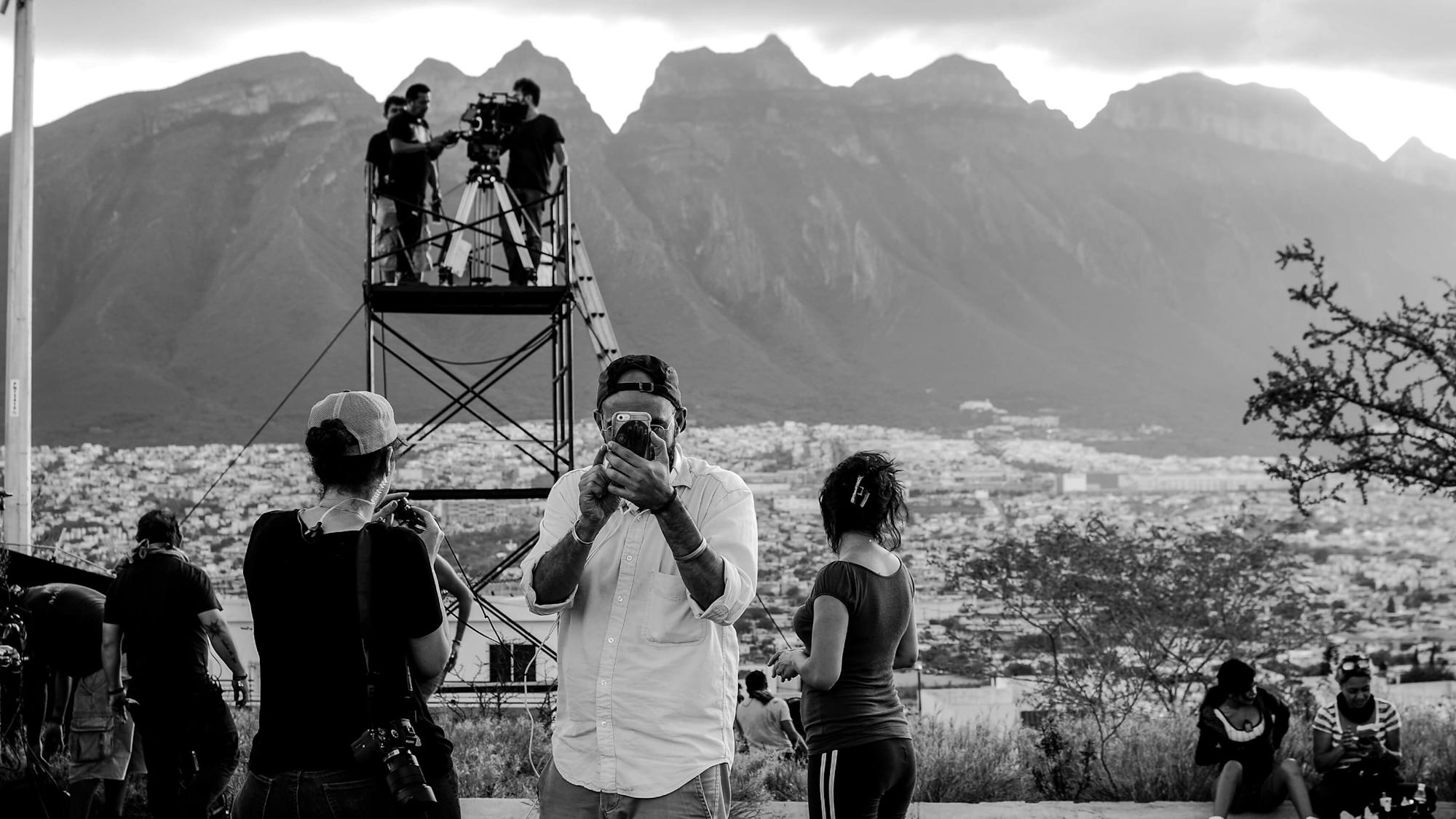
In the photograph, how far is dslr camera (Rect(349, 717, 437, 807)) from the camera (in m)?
3.14

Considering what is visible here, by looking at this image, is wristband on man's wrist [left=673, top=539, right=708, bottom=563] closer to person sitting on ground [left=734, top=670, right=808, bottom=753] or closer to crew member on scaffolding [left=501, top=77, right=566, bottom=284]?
person sitting on ground [left=734, top=670, right=808, bottom=753]

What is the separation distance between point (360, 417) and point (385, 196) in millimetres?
8976

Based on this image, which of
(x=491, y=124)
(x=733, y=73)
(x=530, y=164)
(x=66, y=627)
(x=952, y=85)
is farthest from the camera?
(x=952, y=85)

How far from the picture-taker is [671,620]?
3.42 meters

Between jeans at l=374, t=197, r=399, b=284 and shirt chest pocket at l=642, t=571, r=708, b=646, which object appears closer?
shirt chest pocket at l=642, t=571, r=708, b=646

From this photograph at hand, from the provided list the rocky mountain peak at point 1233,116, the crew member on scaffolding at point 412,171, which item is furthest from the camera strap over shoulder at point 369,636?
the rocky mountain peak at point 1233,116

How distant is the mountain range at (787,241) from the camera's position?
76938 mm

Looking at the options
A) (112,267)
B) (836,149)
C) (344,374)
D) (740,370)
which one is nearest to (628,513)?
(344,374)

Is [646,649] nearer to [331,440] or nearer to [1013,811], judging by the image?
[331,440]

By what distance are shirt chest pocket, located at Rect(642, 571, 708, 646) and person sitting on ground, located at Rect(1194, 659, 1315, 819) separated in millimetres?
4128

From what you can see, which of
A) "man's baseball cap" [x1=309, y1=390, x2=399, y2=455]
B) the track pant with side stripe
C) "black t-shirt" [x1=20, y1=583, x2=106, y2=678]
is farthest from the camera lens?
"black t-shirt" [x1=20, y1=583, x2=106, y2=678]

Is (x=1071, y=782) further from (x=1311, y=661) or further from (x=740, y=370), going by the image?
(x=740, y=370)

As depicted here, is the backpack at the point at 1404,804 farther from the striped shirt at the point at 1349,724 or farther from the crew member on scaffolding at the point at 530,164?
the crew member on scaffolding at the point at 530,164

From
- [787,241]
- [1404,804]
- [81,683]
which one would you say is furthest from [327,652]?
[787,241]
